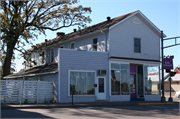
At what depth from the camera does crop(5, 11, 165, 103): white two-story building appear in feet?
66.0


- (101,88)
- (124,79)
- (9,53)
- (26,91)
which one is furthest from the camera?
(9,53)

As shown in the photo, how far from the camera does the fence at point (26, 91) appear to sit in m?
18.1

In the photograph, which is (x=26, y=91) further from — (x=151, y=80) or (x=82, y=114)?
(x=151, y=80)

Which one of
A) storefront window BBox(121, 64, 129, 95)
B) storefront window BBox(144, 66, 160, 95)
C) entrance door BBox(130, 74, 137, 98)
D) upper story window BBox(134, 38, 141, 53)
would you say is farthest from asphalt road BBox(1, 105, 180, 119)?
upper story window BBox(134, 38, 141, 53)

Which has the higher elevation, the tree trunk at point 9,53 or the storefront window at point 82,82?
the tree trunk at point 9,53

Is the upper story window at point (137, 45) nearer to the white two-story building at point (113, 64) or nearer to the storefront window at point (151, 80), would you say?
the white two-story building at point (113, 64)

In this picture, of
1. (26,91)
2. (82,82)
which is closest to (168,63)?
(82,82)

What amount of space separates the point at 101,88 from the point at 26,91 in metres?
6.68

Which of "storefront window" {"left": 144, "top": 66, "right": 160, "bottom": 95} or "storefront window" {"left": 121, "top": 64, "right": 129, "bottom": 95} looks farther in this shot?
"storefront window" {"left": 144, "top": 66, "right": 160, "bottom": 95}

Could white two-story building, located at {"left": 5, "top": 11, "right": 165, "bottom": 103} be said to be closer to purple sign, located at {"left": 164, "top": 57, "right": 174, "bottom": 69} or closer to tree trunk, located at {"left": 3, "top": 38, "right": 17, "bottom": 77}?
purple sign, located at {"left": 164, "top": 57, "right": 174, "bottom": 69}

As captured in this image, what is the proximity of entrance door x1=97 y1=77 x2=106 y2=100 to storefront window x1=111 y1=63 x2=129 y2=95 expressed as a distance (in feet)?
2.55

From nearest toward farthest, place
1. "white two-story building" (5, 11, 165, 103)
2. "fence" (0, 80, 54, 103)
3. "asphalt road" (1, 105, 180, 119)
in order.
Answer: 1. "asphalt road" (1, 105, 180, 119)
2. "fence" (0, 80, 54, 103)
3. "white two-story building" (5, 11, 165, 103)

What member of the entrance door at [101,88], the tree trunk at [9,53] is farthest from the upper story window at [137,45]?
the tree trunk at [9,53]

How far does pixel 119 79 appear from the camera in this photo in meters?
22.0
